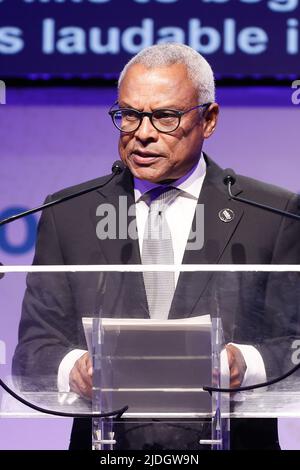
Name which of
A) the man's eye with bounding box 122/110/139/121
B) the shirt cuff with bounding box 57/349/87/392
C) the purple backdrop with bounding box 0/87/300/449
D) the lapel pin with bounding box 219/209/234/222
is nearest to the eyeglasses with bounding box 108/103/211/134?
the man's eye with bounding box 122/110/139/121

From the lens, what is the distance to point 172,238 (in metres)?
2.49

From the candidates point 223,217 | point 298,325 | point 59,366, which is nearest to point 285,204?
point 223,217

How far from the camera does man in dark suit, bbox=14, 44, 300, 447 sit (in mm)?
2004

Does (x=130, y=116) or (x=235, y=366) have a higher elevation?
(x=130, y=116)

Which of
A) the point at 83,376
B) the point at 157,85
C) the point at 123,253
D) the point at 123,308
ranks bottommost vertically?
the point at 83,376

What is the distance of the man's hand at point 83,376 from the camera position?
77.3 inches

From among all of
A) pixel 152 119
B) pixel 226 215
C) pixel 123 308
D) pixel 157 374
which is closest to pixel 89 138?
pixel 152 119

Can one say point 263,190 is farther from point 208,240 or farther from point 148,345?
point 148,345

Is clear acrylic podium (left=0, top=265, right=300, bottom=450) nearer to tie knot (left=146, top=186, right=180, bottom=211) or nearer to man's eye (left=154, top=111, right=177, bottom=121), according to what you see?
tie knot (left=146, top=186, right=180, bottom=211)

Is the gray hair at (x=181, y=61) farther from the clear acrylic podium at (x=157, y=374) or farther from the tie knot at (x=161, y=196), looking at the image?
the clear acrylic podium at (x=157, y=374)

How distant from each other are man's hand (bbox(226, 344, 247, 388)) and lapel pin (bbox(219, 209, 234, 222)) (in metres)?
0.60

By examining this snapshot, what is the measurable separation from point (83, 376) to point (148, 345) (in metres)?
0.14

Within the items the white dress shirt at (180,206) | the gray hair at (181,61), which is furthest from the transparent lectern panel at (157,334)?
the gray hair at (181,61)

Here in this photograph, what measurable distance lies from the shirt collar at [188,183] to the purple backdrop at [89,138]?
31.1 inches
